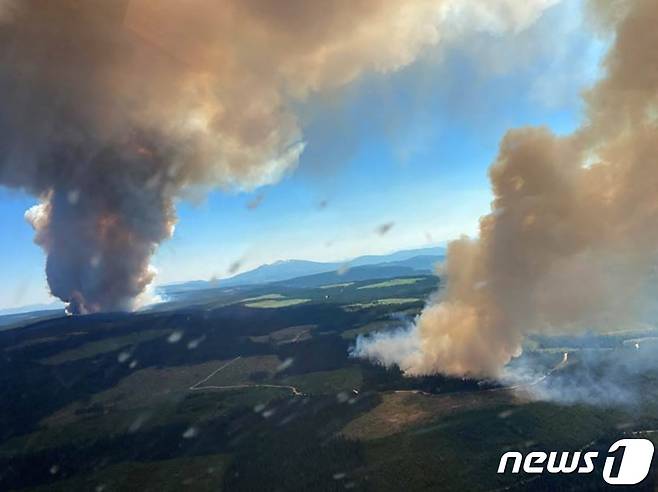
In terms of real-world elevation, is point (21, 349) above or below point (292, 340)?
above

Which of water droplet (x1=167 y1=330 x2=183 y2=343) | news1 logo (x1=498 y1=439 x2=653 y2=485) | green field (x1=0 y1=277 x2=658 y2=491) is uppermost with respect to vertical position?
water droplet (x1=167 y1=330 x2=183 y2=343)

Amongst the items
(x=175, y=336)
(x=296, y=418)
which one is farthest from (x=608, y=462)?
(x=175, y=336)

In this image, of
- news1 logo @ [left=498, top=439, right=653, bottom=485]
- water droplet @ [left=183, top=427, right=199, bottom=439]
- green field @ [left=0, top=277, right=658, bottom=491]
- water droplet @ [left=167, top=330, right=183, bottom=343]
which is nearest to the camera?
news1 logo @ [left=498, top=439, right=653, bottom=485]

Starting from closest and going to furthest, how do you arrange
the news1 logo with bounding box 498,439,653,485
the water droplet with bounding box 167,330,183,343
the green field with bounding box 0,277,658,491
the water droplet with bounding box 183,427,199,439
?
the news1 logo with bounding box 498,439,653,485 → the green field with bounding box 0,277,658,491 → the water droplet with bounding box 183,427,199,439 → the water droplet with bounding box 167,330,183,343

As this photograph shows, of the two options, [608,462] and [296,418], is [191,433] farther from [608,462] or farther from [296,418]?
[608,462]

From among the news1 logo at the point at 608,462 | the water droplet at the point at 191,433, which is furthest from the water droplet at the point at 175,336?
the news1 logo at the point at 608,462

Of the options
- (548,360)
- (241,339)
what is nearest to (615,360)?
(548,360)

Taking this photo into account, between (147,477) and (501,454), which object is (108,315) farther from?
(501,454)

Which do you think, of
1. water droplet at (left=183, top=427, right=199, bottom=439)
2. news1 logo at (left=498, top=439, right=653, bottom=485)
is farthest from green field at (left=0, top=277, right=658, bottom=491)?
news1 logo at (left=498, top=439, right=653, bottom=485)

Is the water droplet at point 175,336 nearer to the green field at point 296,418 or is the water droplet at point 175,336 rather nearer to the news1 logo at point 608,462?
the green field at point 296,418

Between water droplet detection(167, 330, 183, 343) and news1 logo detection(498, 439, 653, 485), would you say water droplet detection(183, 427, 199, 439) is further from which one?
water droplet detection(167, 330, 183, 343)
